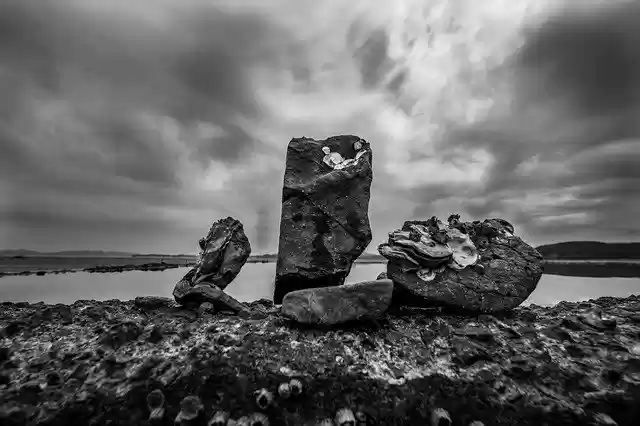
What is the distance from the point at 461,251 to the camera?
528 cm

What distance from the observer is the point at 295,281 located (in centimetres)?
553

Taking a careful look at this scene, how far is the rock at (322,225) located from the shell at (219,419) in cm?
234

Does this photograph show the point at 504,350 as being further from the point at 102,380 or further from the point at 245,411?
the point at 102,380

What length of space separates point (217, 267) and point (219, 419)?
2908 millimetres

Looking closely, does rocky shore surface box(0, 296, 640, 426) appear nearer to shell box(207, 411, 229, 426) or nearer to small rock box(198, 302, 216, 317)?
shell box(207, 411, 229, 426)

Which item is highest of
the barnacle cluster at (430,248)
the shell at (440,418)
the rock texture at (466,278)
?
the barnacle cluster at (430,248)

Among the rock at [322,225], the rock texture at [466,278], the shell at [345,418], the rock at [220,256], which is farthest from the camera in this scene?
the rock at [220,256]

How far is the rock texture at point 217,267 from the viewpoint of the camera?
5.35 m

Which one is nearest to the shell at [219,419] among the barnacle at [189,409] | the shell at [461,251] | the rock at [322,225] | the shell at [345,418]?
the barnacle at [189,409]

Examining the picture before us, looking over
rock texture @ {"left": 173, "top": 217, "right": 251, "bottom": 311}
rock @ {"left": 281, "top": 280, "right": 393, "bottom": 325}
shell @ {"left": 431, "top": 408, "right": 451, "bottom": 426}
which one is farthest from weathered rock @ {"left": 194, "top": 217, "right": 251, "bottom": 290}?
shell @ {"left": 431, "top": 408, "right": 451, "bottom": 426}

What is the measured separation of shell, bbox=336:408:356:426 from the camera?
10.8ft

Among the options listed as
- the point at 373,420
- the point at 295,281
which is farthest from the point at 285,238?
the point at 373,420

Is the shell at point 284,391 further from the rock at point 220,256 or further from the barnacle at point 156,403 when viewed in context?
the rock at point 220,256

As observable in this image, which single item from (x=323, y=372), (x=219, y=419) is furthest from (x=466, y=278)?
(x=219, y=419)
